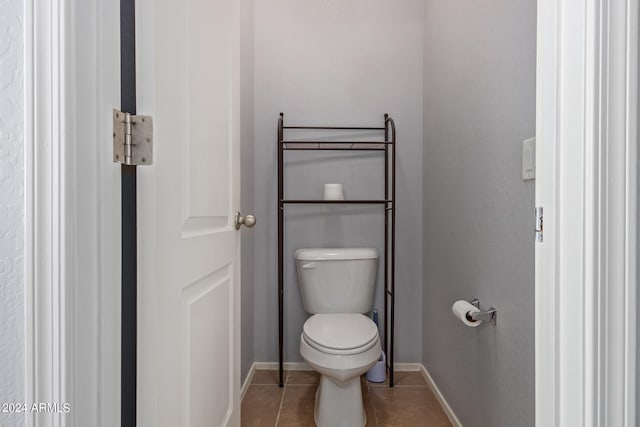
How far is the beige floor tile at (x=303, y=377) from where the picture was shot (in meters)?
1.90

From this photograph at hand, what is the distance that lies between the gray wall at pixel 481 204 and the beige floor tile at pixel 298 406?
0.65 meters

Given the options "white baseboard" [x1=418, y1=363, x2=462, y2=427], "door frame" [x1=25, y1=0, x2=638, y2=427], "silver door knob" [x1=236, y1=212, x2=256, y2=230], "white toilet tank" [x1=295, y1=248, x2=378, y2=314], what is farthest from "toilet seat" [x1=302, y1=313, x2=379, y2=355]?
"door frame" [x1=25, y1=0, x2=638, y2=427]

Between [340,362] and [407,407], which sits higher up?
[340,362]

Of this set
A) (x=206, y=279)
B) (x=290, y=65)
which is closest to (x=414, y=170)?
(x=290, y=65)

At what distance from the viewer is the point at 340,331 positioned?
153cm

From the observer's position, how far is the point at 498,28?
115 cm

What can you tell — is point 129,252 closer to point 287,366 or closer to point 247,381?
point 247,381

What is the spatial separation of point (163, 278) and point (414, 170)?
65.7 inches

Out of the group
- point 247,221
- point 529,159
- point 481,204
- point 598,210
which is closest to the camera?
point 598,210

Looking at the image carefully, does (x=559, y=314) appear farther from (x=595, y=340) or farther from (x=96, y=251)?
(x=96, y=251)

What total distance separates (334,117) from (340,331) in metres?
1.21

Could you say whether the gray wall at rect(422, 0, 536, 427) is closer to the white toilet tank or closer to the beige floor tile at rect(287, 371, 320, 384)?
the white toilet tank

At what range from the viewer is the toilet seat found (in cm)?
139

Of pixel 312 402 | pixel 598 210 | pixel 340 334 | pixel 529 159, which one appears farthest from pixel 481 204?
pixel 312 402
